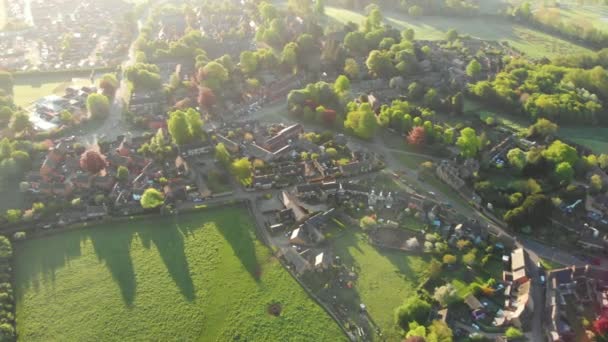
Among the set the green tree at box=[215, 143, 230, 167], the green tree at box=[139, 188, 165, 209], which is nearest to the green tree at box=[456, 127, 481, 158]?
the green tree at box=[215, 143, 230, 167]

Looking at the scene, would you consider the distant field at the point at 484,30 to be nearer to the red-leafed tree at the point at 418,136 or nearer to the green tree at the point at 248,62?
the green tree at the point at 248,62

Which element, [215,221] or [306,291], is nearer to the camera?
[306,291]

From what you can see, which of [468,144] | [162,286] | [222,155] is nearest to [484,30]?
[468,144]

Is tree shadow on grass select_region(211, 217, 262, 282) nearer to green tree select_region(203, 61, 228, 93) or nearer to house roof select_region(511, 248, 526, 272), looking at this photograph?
house roof select_region(511, 248, 526, 272)

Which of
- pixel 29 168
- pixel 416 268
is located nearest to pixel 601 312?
pixel 416 268

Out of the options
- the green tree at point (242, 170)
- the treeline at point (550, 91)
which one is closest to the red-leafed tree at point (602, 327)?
the green tree at point (242, 170)

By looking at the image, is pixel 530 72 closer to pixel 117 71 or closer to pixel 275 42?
pixel 275 42
